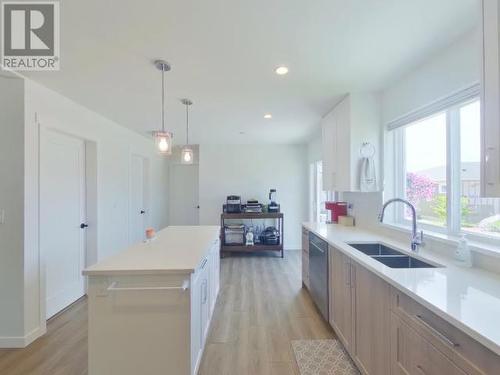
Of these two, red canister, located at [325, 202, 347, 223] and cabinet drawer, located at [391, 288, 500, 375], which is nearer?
cabinet drawer, located at [391, 288, 500, 375]

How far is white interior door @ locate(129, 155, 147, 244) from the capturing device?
16.0 feet

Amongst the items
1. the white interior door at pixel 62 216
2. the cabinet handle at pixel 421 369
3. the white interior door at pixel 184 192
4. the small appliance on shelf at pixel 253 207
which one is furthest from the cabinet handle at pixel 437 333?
the white interior door at pixel 184 192

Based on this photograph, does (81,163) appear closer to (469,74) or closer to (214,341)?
(214,341)

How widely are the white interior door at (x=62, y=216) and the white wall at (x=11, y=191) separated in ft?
0.77

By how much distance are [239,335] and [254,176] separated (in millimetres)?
4027

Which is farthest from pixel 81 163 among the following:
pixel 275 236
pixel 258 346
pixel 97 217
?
pixel 275 236

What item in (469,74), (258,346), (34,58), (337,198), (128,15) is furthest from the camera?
(337,198)

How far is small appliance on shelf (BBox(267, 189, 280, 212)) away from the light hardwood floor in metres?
2.01

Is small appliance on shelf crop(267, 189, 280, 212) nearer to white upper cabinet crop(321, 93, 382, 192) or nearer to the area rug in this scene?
white upper cabinet crop(321, 93, 382, 192)

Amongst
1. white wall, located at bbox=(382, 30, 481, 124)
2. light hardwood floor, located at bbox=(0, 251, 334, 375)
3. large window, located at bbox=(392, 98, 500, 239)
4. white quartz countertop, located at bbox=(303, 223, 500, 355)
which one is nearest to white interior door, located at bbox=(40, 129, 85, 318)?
light hardwood floor, located at bbox=(0, 251, 334, 375)

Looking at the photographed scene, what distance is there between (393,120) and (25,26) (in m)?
3.16

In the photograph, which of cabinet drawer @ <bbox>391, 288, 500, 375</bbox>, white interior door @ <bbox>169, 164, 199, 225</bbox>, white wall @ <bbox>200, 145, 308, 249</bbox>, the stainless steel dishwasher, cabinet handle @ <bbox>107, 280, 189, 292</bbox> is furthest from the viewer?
white interior door @ <bbox>169, 164, 199, 225</bbox>

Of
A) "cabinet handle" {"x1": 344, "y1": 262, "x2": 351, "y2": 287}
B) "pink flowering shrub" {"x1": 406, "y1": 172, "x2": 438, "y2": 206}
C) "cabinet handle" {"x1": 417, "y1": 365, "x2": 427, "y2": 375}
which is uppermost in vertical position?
"pink flowering shrub" {"x1": 406, "y1": 172, "x2": 438, "y2": 206}

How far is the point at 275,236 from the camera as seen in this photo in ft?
18.2
